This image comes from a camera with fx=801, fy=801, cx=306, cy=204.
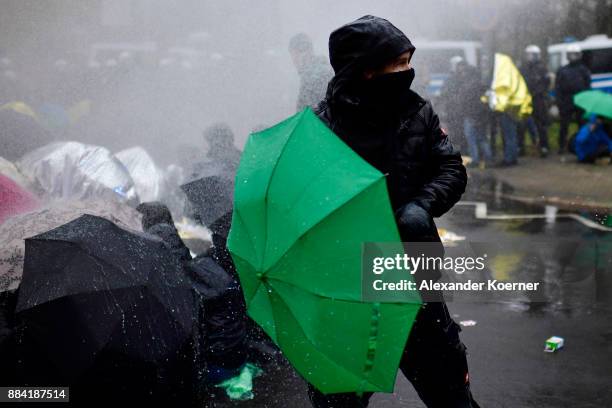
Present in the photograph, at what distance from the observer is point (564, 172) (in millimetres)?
12211

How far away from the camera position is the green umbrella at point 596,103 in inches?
471

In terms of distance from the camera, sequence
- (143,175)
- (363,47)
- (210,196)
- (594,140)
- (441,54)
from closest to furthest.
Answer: (363,47) → (210,196) → (143,175) → (594,140) → (441,54)

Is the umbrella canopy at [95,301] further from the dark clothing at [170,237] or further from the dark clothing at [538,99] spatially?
the dark clothing at [538,99]

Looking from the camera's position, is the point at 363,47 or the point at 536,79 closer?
the point at 363,47

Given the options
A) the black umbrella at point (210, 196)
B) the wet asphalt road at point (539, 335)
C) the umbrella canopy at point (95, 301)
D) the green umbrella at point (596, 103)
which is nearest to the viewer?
the umbrella canopy at point (95, 301)

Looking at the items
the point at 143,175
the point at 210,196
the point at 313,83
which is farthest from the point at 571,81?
the point at 210,196

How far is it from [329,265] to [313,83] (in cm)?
435

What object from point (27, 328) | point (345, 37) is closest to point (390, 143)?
point (345, 37)

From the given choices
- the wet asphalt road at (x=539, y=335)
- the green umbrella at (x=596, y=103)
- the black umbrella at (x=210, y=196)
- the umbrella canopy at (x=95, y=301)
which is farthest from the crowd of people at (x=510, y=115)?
the umbrella canopy at (x=95, y=301)

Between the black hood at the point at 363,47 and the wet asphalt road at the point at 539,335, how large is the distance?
201 centimetres

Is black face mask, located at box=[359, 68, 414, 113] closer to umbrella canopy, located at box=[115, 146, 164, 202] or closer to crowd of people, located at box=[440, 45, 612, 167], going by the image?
umbrella canopy, located at box=[115, 146, 164, 202]

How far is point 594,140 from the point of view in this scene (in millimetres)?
12695

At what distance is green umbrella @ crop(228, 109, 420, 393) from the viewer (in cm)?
229

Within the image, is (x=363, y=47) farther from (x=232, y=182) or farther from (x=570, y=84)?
(x=570, y=84)
